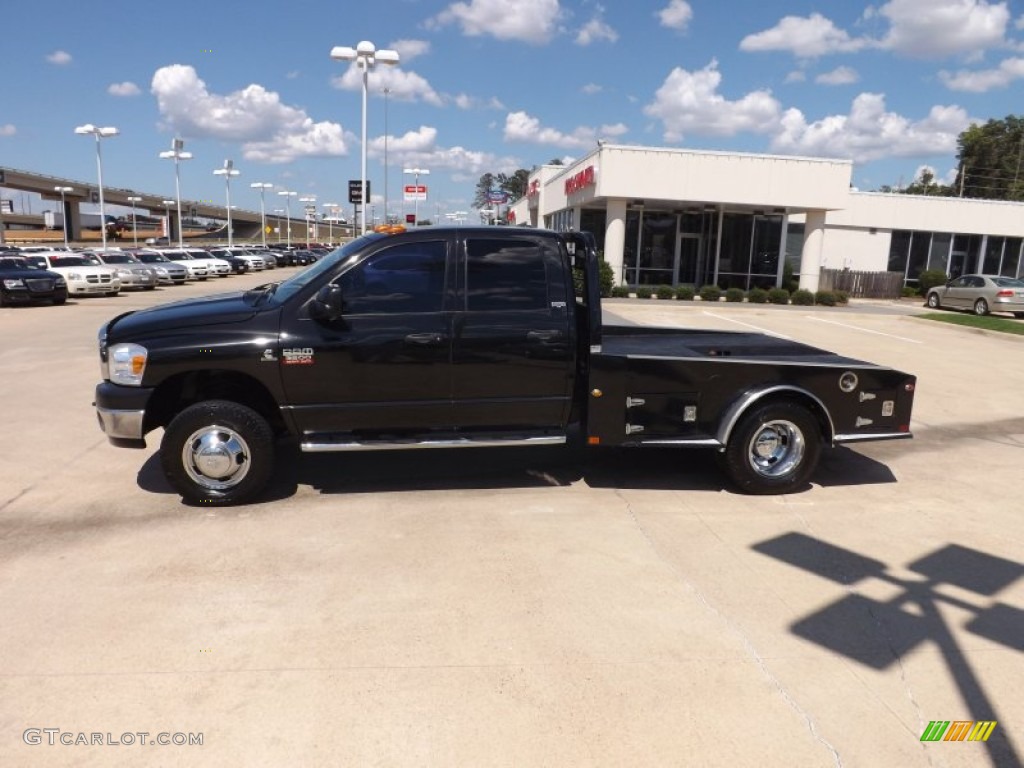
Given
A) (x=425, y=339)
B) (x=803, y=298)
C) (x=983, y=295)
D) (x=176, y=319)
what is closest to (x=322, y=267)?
(x=425, y=339)

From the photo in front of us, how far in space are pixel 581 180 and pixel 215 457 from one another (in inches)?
1003

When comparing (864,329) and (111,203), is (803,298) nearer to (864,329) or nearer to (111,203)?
(864,329)

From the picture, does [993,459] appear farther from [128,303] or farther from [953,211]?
[953,211]

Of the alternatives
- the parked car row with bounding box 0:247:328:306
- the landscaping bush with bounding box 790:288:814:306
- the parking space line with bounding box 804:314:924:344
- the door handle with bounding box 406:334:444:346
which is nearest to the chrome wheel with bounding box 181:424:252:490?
the door handle with bounding box 406:334:444:346

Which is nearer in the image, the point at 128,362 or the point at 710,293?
the point at 128,362

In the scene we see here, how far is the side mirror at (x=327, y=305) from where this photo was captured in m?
5.22

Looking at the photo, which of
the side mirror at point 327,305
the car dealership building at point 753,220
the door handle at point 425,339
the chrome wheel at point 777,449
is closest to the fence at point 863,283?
the car dealership building at point 753,220

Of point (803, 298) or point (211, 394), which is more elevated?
point (803, 298)

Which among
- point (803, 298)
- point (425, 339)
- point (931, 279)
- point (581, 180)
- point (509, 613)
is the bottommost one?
point (509, 613)

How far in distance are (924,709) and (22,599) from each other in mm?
4535

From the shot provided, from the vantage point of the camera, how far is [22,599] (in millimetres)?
4070

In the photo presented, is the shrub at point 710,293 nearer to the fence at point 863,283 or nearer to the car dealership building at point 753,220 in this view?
the car dealership building at point 753,220

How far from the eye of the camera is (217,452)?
17.5ft

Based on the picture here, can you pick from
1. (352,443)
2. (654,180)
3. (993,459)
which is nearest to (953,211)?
(654,180)
